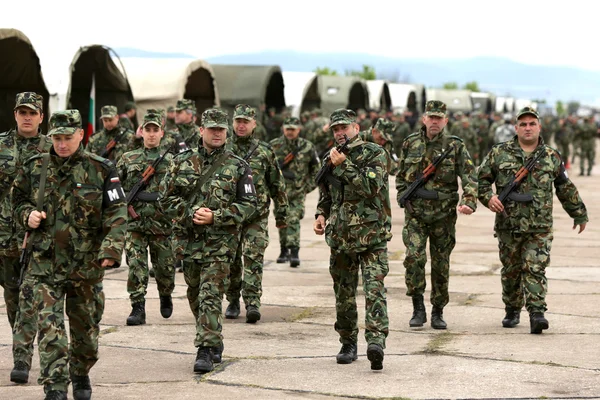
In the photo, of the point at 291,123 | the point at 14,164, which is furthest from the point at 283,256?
the point at 14,164

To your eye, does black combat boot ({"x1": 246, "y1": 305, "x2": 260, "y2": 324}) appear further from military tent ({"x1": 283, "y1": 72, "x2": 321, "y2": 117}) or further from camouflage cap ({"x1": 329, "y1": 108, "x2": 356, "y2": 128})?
military tent ({"x1": 283, "y1": 72, "x2": 321, "y2": 117})

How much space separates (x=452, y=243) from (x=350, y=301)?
2.03 m

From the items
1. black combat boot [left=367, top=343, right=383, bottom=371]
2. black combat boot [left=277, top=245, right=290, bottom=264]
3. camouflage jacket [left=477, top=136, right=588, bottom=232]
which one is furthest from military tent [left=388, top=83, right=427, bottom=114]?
black combat boot [left=367, top=343, right=383, bottom=371]

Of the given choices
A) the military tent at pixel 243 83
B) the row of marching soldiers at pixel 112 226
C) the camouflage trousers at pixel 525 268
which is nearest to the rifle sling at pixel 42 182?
the row of marching soldiers at pixel 112 226

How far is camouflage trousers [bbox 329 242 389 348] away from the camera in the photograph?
8312mm

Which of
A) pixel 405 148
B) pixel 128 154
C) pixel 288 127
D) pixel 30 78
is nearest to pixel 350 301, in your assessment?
pixel 405 148

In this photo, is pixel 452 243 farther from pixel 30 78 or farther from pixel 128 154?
pixel 30 78

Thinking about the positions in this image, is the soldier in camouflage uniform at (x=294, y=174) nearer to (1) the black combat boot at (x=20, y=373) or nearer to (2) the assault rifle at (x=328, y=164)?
(2) the assault rifle at (x=328, y=164)

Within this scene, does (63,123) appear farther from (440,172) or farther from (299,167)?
(299,167)

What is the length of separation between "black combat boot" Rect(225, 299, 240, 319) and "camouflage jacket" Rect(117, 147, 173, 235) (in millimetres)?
906

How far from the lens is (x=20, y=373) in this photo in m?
7.82

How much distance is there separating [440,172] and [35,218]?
432 centimetres

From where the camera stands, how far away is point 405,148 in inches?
413

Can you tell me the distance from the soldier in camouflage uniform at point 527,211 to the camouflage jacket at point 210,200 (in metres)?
2.74
